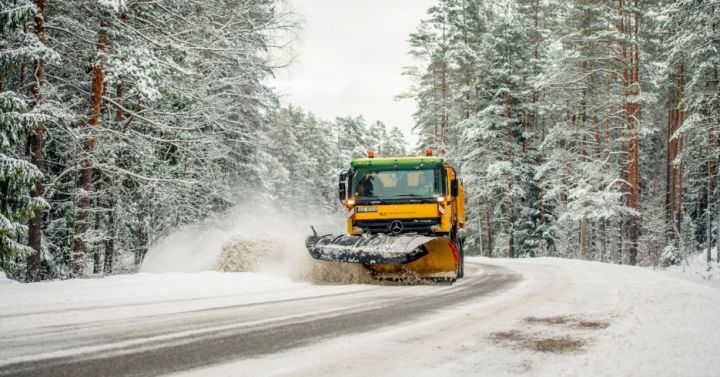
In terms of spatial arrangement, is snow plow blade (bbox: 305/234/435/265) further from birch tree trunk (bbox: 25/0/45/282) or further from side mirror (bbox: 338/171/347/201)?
birch tree trunk (bbox: 25/0/45/282)

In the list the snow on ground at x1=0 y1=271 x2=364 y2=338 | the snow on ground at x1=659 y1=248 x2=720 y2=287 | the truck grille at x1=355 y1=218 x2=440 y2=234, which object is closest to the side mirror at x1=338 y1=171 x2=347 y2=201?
the truck grille at x1=355 y1=218 x2=440 y2=234

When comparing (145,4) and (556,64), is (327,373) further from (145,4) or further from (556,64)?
(556,64)

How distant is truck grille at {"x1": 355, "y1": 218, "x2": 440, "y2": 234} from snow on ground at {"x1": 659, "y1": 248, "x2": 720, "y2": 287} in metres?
9.94

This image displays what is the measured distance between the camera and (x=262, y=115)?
2370 centimetres

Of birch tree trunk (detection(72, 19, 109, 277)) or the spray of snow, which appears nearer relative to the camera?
the spray of snow

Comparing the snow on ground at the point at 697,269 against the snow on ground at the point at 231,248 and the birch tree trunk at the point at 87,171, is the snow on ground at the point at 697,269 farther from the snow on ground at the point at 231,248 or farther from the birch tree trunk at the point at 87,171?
the birch tree trunk at the point at 87,171

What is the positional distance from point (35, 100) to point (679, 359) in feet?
40.7

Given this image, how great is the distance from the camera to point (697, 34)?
1947 cm

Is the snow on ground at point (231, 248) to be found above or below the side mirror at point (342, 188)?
below

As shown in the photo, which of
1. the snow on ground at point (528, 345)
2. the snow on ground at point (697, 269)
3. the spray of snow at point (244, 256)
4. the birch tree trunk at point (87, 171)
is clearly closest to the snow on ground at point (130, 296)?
the spray of snow at point (244, 256)

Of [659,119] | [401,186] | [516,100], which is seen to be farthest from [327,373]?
[659,119]

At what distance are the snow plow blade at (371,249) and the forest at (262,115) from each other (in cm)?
506

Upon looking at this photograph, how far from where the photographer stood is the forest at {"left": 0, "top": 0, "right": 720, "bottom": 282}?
11.9 m

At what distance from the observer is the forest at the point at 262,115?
11867 mm
